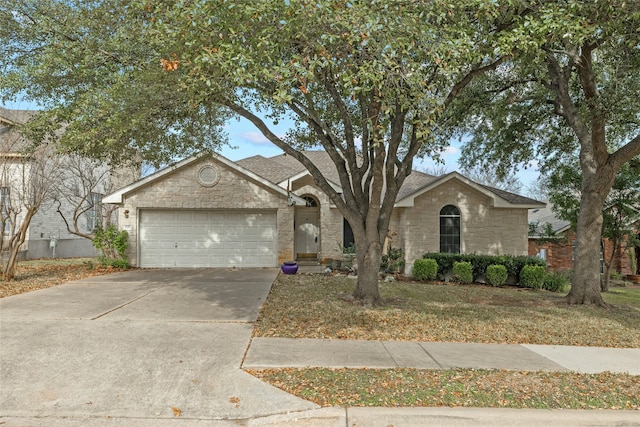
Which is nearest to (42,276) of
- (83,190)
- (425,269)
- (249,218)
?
(249,218)

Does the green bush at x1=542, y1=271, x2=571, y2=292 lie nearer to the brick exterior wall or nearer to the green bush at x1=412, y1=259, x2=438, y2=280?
the green bush at x1=412, y1=259, x2=438, y2=280

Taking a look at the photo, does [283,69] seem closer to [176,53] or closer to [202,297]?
[176,53]

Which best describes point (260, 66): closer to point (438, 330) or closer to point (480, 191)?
point (438, 330)

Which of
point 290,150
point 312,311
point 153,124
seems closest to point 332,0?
point 290,150

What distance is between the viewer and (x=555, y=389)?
4938mm

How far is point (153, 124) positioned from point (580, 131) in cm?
1046

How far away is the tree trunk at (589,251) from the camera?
10.9 metres

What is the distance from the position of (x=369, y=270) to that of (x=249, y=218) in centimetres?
848

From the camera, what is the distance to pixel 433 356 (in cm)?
611

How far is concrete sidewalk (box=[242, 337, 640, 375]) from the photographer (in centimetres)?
567

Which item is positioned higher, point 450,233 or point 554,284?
point 450,233

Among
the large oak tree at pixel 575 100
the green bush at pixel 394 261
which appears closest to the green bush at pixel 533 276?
the large oak tree at pixel 575 100

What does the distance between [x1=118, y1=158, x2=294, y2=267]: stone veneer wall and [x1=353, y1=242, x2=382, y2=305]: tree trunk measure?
24.0 feet

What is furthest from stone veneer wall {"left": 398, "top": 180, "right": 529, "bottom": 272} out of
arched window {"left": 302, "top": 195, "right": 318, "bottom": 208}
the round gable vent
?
the round gable vent
